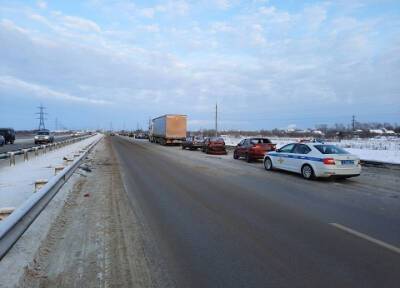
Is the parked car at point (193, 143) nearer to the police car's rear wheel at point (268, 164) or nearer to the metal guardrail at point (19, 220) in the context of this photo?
the police car's rear wheel at point (268, 164)

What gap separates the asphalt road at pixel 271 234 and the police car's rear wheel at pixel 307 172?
247cm

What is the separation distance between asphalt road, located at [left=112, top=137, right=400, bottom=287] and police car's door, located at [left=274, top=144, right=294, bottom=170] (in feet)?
14.2

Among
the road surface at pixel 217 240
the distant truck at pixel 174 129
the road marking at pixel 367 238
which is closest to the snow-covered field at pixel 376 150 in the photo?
the distant truck at pixel 174 129

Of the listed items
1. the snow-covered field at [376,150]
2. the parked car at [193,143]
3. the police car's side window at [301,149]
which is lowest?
the snow-covered field at [376,150]

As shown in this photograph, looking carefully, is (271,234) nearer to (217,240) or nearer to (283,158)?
(217,240)

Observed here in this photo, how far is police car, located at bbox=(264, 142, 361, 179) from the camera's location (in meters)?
14.1

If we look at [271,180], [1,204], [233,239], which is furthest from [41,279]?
[271,180]

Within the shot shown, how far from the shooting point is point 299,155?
621 inches

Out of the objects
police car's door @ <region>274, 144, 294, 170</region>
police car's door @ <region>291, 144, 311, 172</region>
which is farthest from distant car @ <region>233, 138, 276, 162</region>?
police car's door @ <region>291, 144, 311, 172</region>

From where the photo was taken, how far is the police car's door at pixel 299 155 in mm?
15438

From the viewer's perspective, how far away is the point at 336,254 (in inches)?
215

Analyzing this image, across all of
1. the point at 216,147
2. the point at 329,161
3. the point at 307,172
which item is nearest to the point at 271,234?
the point at 329,161

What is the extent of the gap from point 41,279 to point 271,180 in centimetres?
1077

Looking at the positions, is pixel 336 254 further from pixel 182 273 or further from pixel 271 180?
pixel 271 180
